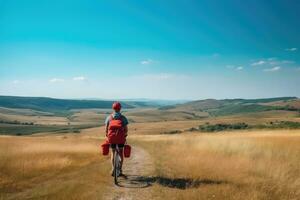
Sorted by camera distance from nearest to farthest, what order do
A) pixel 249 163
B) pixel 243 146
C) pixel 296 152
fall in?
1. pixel 249 163
2. pixel 296 152
3. pixel 243 146

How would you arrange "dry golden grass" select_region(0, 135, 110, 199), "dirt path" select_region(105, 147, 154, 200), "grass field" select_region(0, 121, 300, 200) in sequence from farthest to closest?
1. "dry golden grass" select_region(0, 135, 110, 199)
2. "grass field" select_region(0, 121, 300, 200)
3. "dirt path" select_region(105, 147, 154, 200)

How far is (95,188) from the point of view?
11812 mm

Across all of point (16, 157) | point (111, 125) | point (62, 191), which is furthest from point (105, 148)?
point (16, 157)

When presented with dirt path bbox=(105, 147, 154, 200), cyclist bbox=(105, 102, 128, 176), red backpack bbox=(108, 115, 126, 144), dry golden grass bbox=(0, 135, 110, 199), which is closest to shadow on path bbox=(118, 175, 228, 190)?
dirt path bbox=(105, 147, 154, 200)

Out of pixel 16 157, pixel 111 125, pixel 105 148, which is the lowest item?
pixel 16 157

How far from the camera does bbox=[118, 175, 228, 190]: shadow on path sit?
12227mm

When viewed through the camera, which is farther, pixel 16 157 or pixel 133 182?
pixel 16 157

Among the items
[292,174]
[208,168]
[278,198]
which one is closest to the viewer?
[278,198]

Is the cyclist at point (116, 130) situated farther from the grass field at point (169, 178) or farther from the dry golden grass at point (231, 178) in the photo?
the dry golden grass at point (231, 178)

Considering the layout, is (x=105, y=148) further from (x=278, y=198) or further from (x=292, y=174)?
(x=292, y=174)

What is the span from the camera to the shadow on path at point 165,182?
40.1ft

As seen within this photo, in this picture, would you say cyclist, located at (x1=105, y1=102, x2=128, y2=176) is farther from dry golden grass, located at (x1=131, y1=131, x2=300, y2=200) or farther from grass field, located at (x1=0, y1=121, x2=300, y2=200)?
dry golden grass, located at (x1=131, y1=131, x2=300, y2=200)

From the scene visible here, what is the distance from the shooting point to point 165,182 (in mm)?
12820

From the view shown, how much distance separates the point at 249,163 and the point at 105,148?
24.1 ft
